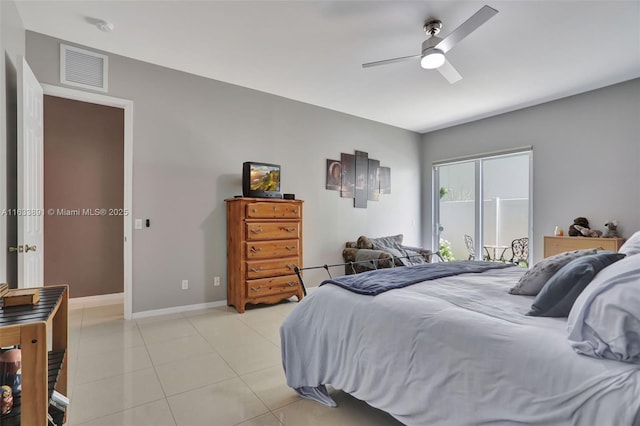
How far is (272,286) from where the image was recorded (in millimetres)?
3996

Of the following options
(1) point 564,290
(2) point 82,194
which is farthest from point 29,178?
(1) point 564,290

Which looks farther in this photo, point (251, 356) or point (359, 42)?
point (359, 42)

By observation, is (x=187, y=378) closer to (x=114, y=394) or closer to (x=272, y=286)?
(x=114, y=394)

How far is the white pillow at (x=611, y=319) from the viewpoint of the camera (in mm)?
997

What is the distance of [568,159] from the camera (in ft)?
14.9

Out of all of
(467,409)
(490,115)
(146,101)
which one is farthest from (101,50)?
(490,115)

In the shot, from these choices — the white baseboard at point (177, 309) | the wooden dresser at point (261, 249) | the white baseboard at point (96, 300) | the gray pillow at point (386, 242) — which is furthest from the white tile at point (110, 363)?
the gray pillow at point (386, 242)

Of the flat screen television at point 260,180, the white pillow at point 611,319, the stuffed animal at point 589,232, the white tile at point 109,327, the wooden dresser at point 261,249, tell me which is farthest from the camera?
the stuffed animal at point 589,232

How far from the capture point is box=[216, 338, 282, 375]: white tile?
94.9 inches

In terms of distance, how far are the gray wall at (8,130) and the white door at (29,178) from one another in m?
0.09

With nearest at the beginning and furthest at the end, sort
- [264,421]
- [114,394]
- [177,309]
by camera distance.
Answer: [264,421], [114,394], [177,309]

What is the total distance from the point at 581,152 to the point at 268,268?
4582 millimetres

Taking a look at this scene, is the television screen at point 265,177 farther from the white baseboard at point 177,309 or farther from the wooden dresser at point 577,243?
the wooden dresser at point 577,243

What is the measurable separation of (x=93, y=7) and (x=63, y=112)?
7.06ft
